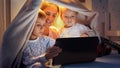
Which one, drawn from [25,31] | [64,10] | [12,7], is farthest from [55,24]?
[12,7]

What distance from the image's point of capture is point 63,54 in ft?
3.66

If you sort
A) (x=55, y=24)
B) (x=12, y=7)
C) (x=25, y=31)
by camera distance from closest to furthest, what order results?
(x=25, y=31)
(x=55, y=24)
(x=12, y=7)

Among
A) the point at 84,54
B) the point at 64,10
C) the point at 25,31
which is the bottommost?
the point at 84,54

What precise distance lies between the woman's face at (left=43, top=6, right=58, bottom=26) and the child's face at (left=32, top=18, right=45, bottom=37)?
0.03 meters

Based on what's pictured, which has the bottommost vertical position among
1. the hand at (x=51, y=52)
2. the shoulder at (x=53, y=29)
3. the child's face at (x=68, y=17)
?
the hand at (x=51, y=52)

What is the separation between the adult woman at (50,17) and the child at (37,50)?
0.05m

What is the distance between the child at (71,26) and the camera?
3.87 feet

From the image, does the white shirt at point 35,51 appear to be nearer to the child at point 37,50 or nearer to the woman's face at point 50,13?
the child at point 37,50

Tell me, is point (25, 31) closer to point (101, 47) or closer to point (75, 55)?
point (75, 55)

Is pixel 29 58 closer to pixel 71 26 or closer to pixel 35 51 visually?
pixel 35 51

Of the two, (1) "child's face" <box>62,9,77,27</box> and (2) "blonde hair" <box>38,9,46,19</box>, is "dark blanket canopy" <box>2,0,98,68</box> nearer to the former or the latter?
(2) "blonde hair" <box>38,9,46,19</box>

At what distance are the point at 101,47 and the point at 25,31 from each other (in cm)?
68

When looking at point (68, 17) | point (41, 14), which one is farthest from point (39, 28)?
point (68, 17)

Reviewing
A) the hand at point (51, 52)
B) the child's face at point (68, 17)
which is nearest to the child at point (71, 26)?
the child's face at point (68, 17)
